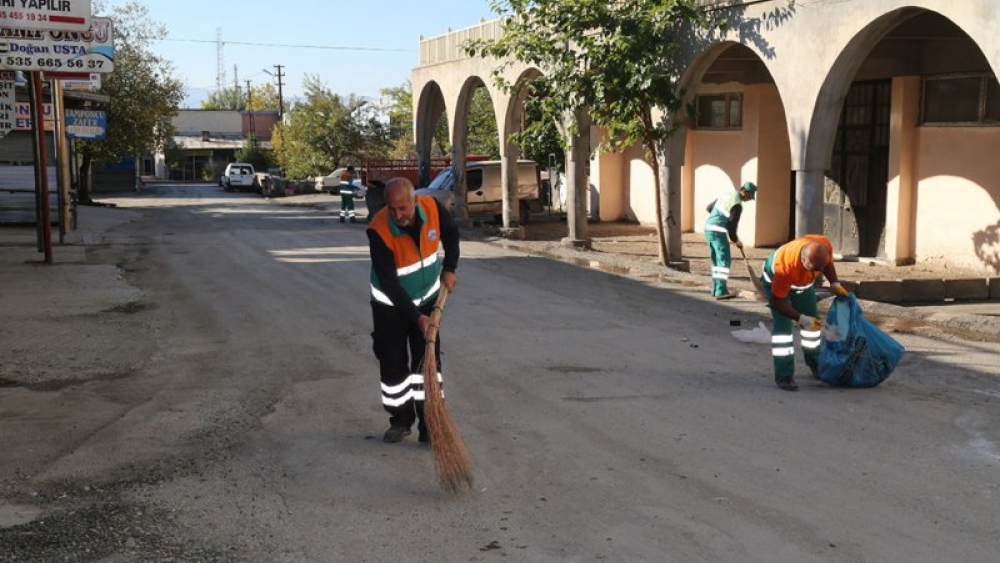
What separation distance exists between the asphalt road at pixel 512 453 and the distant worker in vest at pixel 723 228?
7.21 feet

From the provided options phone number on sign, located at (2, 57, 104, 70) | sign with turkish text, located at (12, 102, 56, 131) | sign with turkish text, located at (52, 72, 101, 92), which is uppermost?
sign with turkish text, located at (52, 72, 101, 92)

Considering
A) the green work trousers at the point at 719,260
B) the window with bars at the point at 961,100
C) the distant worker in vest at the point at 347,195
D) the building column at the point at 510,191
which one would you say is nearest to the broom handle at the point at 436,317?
the green work trousers at the point at 719,260

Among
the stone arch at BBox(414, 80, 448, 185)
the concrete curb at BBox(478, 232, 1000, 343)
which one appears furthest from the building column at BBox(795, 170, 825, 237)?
the stone arch at BBox(414, 80, 448, 185)

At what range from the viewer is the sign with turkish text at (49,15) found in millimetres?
15656

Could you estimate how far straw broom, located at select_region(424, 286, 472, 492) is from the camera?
20.4 feet

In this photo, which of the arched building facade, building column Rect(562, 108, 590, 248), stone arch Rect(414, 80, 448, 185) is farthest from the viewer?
stone arch Rect(414, 80, 448, 185)

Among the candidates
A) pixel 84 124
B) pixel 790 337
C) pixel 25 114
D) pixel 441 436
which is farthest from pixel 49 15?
pixel 441 436

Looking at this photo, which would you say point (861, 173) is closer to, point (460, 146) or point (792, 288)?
point (460, 146)

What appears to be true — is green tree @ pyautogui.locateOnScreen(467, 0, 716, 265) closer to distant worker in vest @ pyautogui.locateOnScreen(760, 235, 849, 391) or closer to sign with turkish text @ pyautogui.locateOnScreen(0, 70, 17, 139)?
sign with turkish text @ pyautogui.locateOnScreen(0, 70, 17, 139)

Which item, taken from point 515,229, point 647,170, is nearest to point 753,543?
point 515,229

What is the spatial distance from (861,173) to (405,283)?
15540mm

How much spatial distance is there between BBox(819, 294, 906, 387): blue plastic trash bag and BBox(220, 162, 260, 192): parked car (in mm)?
52498

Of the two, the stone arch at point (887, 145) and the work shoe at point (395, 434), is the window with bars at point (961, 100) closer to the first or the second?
the stone arch at point (887, 145)

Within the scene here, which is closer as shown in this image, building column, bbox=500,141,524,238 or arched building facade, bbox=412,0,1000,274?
arched building facade, bbox=412,0,1000,274
